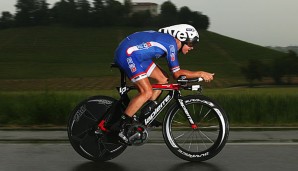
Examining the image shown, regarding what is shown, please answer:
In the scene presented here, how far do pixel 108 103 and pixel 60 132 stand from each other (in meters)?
2.68

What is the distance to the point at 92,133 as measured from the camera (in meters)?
5.40

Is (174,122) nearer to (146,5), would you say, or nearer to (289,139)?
(289,139)

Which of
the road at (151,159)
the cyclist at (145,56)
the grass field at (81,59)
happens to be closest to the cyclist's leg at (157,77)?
the cyclist at (145,56)

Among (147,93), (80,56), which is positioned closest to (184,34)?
(147,93)

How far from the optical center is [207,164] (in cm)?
514

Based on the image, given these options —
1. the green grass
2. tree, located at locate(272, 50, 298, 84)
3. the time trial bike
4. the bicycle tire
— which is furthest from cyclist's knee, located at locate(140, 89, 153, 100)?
tree, located at locate(272, 50, 298, 84)

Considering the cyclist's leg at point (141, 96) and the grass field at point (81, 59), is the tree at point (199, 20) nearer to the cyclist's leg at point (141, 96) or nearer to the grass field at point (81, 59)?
the grass field at point (81, 59)

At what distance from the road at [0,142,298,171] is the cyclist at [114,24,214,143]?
0.43 m

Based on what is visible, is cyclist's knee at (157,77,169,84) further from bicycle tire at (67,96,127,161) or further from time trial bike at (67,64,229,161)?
bicycle tire at (67,96,127,161)

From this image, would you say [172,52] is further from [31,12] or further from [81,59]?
[31,12]

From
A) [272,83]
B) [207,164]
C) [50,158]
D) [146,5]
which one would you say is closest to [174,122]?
[207,164]

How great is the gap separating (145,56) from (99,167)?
1.36 m

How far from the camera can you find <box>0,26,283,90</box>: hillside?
62219 millimetres

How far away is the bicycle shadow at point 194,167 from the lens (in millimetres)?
4898
